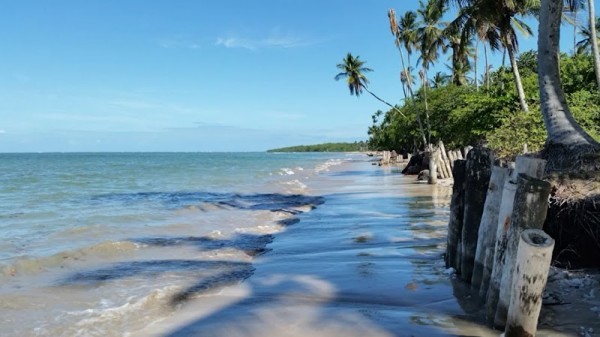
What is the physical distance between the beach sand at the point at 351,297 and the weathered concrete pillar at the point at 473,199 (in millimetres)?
338

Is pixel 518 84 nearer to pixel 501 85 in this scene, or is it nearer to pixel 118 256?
pixel 501 85

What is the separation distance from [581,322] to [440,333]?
1.35m

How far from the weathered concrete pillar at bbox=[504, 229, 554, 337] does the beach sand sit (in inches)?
20.9

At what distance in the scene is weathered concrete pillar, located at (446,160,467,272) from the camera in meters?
7.03

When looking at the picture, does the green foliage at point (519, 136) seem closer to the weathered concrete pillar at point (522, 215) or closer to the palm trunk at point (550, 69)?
the palm trunk at point (550, 69)

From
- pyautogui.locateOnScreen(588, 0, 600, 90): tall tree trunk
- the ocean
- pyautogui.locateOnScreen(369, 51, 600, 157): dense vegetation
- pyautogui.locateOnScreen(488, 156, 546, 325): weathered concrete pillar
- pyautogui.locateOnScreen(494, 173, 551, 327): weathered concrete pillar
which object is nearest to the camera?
pyautogui.locateOnScreen(494, 173, 551, 327): weathered concrete pillar

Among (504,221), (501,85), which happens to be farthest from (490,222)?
(501,85)

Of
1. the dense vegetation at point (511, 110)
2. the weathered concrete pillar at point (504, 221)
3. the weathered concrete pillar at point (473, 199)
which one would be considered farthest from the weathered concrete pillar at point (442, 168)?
the weathered concrete pillar at point (504, 221)

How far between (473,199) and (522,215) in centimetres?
196

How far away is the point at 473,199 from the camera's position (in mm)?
6461

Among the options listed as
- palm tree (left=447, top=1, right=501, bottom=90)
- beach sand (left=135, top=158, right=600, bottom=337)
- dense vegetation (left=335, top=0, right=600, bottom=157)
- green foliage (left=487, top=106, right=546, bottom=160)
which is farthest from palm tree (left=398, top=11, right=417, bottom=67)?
beach sand (left=135, top=158, right=600, bottom=337)

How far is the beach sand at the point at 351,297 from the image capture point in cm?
518

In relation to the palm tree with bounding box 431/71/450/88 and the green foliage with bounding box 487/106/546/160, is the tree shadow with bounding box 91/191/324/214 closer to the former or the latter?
the green foliage with bounding box 487/106/546/160

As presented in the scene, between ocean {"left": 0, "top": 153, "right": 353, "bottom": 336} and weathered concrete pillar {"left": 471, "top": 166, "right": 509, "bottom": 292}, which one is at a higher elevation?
weathered concrete pillar {"left": 471, "top": 166, "right": 509, "bottom": 292}
